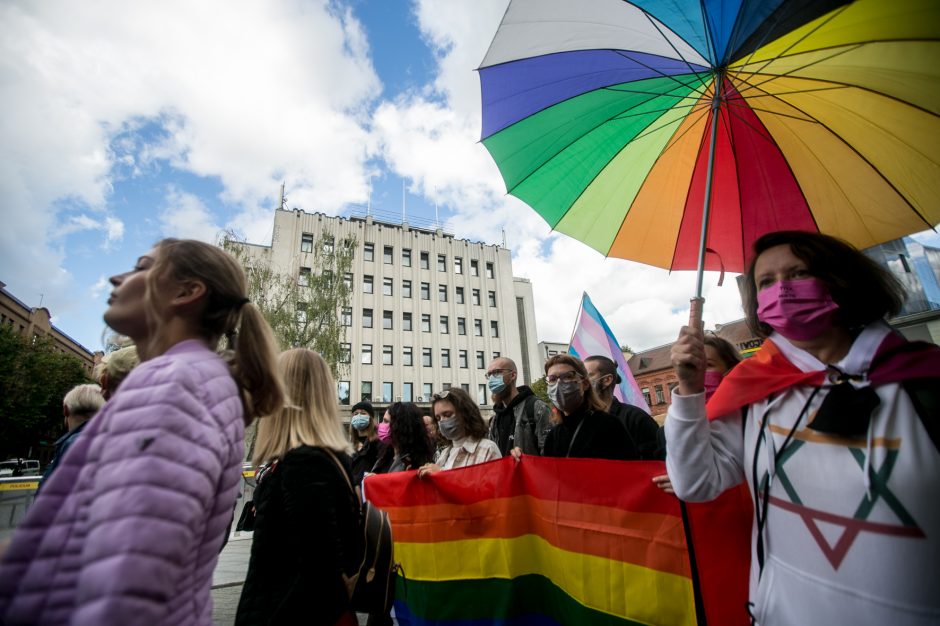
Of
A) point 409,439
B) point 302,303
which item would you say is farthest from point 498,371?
point 302,303

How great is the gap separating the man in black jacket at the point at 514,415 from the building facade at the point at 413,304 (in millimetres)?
27041

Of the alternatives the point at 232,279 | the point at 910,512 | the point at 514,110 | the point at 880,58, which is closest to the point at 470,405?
the point at 514,110

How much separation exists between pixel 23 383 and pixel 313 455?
35.7 meters

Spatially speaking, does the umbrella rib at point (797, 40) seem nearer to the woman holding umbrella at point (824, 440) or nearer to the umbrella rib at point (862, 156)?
the umbrella rib at point (862, 156)

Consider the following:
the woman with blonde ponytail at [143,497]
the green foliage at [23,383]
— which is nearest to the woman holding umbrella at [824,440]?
the woman with blonde ponytail at [143,497]

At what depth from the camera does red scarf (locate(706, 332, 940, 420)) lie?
1.27 m

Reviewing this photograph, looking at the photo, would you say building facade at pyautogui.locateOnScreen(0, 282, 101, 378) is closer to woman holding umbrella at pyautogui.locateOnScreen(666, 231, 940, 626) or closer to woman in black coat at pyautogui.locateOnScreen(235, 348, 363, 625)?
woman in black coat at pyautogui.locateOnScreen(235, 348, 363, 625)

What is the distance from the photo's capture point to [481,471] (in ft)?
10.9

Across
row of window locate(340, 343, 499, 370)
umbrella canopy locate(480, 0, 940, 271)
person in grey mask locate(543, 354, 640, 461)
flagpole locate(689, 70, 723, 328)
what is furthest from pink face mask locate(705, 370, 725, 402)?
row of window locate(340, 343, 499, 370)

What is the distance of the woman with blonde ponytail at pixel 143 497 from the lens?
904 mm

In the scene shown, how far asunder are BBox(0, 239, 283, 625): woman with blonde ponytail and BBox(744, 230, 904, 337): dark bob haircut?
2057 mm

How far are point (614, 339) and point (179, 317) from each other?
5691 mm

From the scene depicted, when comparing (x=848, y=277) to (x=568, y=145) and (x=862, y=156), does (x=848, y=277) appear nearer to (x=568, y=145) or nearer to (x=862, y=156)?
(x=862, y=156)

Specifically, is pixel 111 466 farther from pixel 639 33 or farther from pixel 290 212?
pixel 290 212
